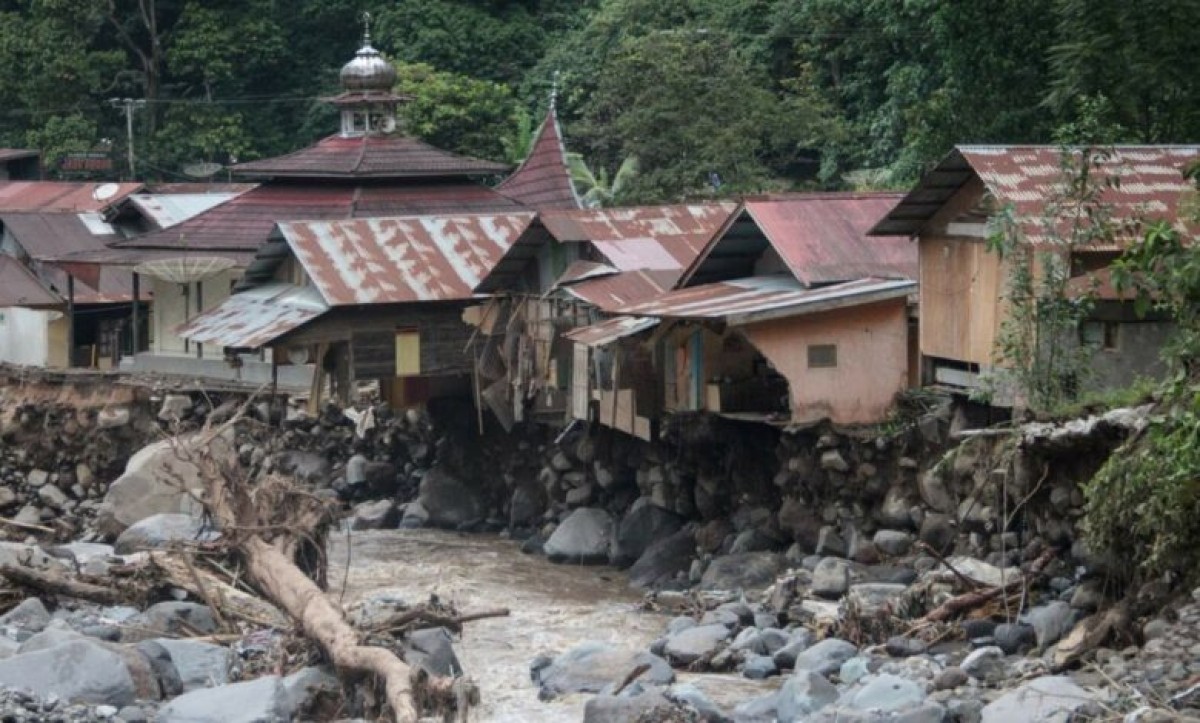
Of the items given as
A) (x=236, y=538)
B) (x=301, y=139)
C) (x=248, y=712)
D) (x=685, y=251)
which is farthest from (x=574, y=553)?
(x=301, y=139)

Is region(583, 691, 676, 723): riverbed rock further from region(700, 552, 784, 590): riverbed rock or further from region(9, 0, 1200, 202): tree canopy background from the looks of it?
region(9, 0, 1200, 202): tree canopy background

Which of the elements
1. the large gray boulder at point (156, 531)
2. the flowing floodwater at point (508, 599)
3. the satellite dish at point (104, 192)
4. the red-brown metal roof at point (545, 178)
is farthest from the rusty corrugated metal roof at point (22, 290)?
the large gray boulder at point (156, 531)

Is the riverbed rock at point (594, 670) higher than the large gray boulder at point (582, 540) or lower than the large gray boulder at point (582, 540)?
lower

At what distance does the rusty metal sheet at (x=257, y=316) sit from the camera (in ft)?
110

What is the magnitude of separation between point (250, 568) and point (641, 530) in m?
7.30

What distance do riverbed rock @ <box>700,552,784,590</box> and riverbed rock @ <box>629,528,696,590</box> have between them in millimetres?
1379

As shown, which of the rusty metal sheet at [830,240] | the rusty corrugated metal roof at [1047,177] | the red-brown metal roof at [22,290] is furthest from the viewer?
the red-brown metal roof at [22,290]

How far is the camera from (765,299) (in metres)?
27.8

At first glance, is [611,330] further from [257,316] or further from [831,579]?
A: [257,316]

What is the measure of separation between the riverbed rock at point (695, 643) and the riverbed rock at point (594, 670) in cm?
42

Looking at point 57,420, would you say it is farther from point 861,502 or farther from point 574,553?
point 861,502

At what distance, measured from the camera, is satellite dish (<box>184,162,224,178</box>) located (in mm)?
55469

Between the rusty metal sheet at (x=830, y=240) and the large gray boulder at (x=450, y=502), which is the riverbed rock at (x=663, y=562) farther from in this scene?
the large gray boulder at (x=450, y=502)

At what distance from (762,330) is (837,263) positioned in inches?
88.9
